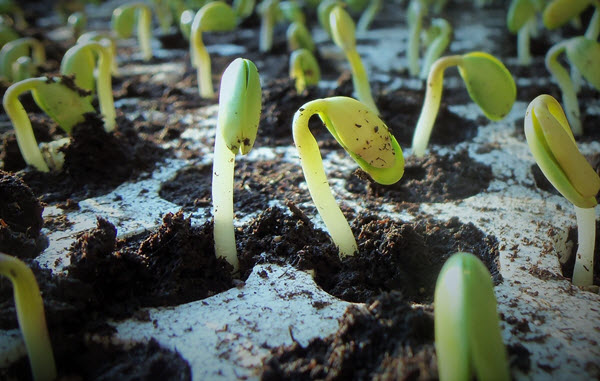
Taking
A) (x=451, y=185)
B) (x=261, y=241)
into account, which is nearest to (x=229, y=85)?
(x=261, y=241)

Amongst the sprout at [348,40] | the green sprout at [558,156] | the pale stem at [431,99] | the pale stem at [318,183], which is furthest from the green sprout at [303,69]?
the green sprout at [558,156]

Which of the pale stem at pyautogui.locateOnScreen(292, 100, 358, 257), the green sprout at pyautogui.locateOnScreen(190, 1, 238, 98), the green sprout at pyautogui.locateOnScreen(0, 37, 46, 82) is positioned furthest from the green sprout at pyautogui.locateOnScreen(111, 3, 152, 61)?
the pale stem at pyautogui.locateOnScreen(292, 100, 358, 257)

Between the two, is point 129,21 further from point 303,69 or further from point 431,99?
point 431,99

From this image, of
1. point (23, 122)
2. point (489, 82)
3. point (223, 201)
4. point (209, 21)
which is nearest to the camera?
point (223, 201)

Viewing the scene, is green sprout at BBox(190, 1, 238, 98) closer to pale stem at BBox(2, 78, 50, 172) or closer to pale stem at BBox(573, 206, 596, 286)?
pale stem at BBox(2, 78, 50, 172)

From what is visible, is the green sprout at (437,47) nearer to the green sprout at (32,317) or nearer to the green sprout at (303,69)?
the green sprout at (303,69)

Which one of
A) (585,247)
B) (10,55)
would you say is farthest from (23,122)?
(585,247)
